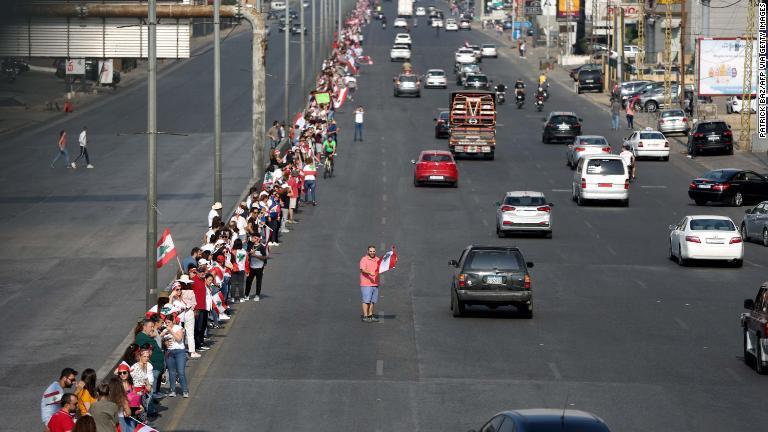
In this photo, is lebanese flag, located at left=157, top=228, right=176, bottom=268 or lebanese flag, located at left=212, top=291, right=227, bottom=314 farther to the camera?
lebanese flag, located at left=212, top=291, right=227, bottom=314

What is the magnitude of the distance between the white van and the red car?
668cm

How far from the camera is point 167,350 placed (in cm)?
1884

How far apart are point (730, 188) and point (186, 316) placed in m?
30.2

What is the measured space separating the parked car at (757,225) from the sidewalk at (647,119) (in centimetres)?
1660

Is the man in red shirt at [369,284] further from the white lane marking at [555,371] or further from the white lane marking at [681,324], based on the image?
the white lane marking at [681,324]

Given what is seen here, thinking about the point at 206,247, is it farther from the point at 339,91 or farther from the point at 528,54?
the point at 528,54

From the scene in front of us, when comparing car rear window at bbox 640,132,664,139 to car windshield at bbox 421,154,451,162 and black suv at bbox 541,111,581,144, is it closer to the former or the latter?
black suv at bbox 541,111,581,144

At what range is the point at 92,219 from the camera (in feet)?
142

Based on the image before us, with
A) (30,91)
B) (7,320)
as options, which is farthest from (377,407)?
(30,91)

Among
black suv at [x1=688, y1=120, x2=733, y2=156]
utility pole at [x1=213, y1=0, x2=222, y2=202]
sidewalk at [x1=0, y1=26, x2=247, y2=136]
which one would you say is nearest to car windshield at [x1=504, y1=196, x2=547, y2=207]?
utility pole at [x1=213, y1=0, x2=222, y2=202]

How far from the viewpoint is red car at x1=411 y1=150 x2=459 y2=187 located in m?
51.7

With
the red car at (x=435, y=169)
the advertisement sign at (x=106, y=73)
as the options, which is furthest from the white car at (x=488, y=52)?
the red car at (x=435, y=169)

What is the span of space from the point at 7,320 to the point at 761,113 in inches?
1806

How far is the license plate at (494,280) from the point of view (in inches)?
1036
